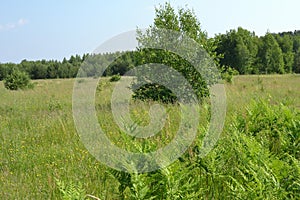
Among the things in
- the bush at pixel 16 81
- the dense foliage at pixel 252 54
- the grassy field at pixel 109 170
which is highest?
the dense foliage at pixel 252 54

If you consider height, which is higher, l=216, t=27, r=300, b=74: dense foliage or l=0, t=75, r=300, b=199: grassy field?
l=216, t=27, r=300, b=74: dense foliage

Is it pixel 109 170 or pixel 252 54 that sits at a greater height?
pixel 252 54

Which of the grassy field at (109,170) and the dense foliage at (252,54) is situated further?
the dense foliage at (252,54)

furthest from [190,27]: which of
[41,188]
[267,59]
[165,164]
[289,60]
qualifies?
[289,60]

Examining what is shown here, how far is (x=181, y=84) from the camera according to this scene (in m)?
9.13

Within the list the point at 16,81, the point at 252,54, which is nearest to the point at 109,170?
the point at 16,81

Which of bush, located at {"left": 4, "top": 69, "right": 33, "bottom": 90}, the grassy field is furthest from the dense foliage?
the grassy field

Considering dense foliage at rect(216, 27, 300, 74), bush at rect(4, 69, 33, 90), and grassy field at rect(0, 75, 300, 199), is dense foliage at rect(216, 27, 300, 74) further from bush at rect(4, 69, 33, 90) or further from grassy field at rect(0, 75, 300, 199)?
grassy field at rect(0, 75, 300, 199)

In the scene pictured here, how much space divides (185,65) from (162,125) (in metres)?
3.87

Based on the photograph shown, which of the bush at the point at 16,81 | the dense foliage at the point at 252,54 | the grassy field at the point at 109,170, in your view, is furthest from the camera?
the dense foliage at the point at 252,54

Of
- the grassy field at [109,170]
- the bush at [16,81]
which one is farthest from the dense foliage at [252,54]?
the grassy field at [109,170]

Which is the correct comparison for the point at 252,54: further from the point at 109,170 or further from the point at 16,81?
the point at 109,170

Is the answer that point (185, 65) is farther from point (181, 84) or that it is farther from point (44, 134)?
point (44, 134)

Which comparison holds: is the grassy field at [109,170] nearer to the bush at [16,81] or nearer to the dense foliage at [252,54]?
the bush at [16,81]
